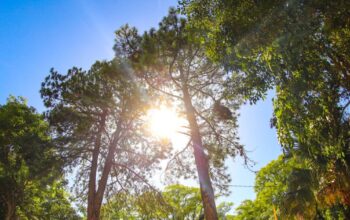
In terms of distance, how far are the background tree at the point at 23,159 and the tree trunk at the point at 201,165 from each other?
6.86m

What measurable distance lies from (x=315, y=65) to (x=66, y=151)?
11714 millimetres

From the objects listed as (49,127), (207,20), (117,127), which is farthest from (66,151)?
(207,20)

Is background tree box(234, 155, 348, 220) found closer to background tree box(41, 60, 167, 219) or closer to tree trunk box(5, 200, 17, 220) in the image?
background tree box(41, 60, 167, 219)

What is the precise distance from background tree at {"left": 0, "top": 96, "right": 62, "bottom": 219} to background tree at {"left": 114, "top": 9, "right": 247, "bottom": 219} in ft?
19.8

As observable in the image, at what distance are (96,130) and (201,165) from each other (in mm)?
7188

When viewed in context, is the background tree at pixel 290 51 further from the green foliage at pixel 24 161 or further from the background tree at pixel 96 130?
the green foliage at pixel 24 161

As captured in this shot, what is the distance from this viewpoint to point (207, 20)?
696cm

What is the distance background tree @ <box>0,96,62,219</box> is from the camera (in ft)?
41.7

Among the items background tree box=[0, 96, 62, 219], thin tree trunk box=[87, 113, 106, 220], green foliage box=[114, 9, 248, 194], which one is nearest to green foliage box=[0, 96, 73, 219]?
background tree box=[0, 96, 62, 219]

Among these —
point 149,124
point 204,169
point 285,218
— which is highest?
point 149,124

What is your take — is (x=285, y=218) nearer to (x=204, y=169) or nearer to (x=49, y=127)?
(x=204, y=169)

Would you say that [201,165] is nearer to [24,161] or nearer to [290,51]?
[290,51]

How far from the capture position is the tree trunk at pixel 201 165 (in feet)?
28.8

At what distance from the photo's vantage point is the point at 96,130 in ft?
48.1
